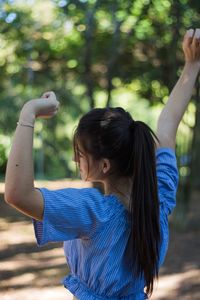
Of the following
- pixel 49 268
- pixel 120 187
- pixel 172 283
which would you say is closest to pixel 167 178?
pixel 120 187

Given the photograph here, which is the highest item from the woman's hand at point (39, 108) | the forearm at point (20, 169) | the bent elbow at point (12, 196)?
the woman's hand at point (39, 108)

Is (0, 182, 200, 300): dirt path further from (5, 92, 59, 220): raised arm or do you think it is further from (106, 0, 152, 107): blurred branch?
(5, 92, 59, 220): raised arm

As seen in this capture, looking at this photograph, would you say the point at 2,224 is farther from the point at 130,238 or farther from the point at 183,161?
the point at 130,238

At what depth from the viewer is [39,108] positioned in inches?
54.0

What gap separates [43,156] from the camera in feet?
35.4

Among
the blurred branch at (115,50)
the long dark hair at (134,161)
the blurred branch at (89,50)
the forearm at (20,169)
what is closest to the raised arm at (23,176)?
the forearm at (20,169)

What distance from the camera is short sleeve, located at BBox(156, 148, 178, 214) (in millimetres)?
1666

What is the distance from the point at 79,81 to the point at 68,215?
7.39 meters

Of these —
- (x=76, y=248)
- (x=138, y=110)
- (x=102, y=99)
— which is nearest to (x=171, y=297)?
(x=76, y=248)

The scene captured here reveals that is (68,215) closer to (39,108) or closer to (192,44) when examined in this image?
(39,108)

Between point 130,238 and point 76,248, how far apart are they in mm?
156

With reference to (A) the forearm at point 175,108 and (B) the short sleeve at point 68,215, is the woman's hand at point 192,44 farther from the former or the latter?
(B) the short sleeve at point 68,215

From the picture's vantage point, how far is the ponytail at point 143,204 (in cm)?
144

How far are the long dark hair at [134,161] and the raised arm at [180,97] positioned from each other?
1.20 feet
